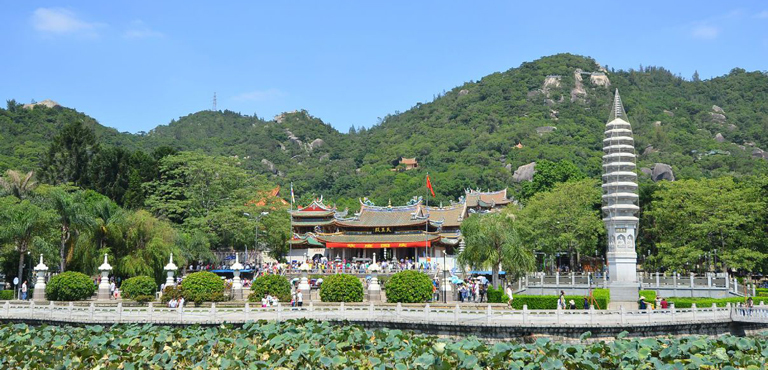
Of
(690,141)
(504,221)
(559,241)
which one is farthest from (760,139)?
(504,221)

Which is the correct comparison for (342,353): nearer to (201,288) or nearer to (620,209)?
(201,288)

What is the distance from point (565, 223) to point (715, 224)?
10.9 meters

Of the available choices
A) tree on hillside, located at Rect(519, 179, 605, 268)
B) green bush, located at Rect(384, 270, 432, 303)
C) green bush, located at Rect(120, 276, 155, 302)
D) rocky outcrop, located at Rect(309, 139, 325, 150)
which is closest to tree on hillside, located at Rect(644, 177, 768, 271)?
tree on hillside, located at Rect(519, 179, 605, 268)

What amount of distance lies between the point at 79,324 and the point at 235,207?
2681cm

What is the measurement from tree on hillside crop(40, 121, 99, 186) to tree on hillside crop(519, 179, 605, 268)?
1514 inches

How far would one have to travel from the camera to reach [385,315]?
98.5ft

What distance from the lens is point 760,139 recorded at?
126500 mm

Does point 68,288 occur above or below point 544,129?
below

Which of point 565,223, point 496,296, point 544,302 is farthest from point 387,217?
point 544,302

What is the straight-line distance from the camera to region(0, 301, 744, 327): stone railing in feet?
91.7

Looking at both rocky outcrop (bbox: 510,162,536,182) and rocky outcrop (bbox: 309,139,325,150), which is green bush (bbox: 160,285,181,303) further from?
rocky outcrop (bbox: 309,139,325,150)

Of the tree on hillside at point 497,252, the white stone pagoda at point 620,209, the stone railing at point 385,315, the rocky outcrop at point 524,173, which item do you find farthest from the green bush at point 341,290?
the rocky outcrop at point 524,173

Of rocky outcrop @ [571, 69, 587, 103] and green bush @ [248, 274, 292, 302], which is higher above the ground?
rocky outcrop @ [571, 69, 587, 103]

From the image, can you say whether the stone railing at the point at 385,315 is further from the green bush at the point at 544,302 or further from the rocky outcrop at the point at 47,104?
the rocky outcrop at the point at 47,104
